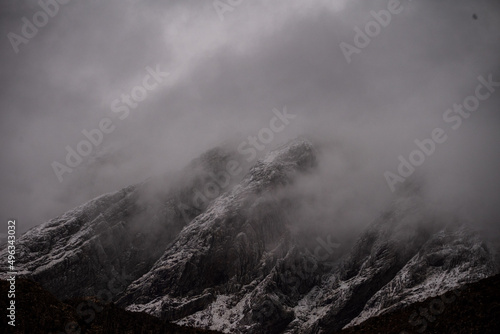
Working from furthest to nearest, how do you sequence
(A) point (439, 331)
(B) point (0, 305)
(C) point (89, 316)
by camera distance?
(C) point (89, 316)
(A) point (439, 331)
(B) point (0, 305)

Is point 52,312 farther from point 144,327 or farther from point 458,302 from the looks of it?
point 458,302

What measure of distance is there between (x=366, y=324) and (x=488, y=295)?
27837 millimetres

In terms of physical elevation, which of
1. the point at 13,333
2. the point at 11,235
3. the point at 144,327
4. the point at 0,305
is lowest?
the point at 144,327

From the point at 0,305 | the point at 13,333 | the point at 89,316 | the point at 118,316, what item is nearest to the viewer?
the point at 13,333

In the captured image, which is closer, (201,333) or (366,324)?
(366,324)

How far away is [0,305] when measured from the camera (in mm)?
87250

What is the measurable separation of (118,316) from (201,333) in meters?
23.1

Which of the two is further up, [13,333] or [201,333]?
[13,333]

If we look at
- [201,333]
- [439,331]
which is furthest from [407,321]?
[201,333]

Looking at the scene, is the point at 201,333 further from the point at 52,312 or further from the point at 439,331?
the point at 439,331

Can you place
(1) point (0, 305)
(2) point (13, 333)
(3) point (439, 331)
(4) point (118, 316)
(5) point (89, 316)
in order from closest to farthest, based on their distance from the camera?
(2) point (13, 333) < (1) point (0, 305) < (3) point (439, 331) < (5) point (89, 316) < (4) point (118, 316)

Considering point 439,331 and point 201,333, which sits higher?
point 201,333

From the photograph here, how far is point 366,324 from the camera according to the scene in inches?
4166

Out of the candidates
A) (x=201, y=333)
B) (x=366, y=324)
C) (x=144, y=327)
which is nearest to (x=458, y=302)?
(x=366, y=324)
